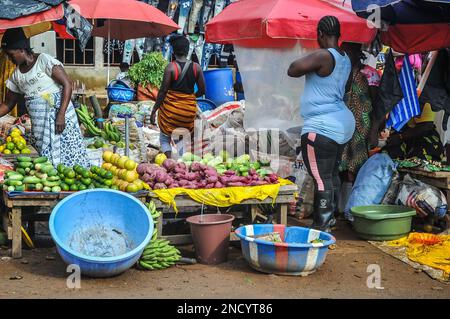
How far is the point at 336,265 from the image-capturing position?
5.67m

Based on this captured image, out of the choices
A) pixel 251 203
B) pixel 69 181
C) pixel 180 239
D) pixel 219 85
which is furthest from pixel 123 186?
pixel 219 85

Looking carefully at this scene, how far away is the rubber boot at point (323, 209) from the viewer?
247 inches

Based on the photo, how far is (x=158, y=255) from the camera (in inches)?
214

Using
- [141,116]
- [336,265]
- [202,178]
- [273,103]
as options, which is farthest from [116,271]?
[141,116]

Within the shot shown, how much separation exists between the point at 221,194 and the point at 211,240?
491 mm

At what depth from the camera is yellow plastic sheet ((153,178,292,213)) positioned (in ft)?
19.0

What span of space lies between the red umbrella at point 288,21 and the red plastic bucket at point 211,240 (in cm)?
248

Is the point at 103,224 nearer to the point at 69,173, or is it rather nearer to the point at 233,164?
the point at 69,173

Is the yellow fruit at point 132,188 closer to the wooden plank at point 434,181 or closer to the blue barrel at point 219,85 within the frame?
the wooden plank at point 434,181

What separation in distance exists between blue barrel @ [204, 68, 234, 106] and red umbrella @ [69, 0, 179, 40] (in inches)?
102

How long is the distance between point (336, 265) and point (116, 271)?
6.20 ft

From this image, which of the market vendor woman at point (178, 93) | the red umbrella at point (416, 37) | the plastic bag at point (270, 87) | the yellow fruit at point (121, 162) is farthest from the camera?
the plastic bag at point (270, 87)

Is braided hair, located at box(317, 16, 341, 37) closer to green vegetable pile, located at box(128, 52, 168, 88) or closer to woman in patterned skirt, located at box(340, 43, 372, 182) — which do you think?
woman in patterned skirt, located at box(340, 43, 372, 182)

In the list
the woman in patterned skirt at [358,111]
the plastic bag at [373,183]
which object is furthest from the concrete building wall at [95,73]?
the plastic bag at [373,183]
